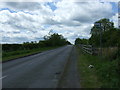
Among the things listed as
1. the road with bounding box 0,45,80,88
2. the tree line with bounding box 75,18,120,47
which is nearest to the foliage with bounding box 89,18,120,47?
the tree line with bounding box 75,18,120,47

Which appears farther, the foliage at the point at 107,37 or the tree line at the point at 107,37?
the foliage at the point at 107,37

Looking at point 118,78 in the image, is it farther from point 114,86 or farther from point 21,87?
point 21,87

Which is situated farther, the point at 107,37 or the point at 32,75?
the point at 107,37

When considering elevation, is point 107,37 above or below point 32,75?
above

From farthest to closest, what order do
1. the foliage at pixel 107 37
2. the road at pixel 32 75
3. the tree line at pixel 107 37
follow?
the foliage at pixel 107 37
the tree line at pixel 107 37
the road at pixel 32 75

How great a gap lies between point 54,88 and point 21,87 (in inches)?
55.5

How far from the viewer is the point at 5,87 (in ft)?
24.4

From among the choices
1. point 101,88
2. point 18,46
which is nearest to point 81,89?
point 101,88

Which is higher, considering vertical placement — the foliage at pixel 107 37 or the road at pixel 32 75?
the foliage at pixel 107 37

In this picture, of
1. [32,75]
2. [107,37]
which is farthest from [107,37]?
[32,75]

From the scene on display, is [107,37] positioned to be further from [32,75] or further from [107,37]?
[32,75]

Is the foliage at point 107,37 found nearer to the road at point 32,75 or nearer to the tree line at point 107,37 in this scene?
the tree line at point 107,37

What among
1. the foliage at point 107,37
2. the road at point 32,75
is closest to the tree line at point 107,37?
the foliage at point 107,37

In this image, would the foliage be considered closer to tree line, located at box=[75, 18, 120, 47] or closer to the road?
tree line, located at box=[75, 18, 120, 47]
